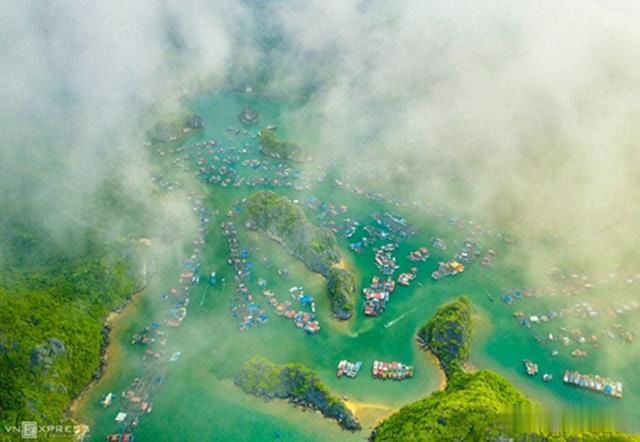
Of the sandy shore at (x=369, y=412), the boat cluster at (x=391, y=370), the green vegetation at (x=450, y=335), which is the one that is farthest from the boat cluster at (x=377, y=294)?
the sandy shore at (x=369, y=412)

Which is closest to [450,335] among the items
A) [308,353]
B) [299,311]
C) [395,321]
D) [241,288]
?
[395,321]

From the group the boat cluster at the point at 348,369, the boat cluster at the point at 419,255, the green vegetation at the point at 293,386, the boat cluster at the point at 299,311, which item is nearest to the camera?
the green vegetation at the point at 293,386

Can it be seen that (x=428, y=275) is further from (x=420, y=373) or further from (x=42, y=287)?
(x=42, y=287)

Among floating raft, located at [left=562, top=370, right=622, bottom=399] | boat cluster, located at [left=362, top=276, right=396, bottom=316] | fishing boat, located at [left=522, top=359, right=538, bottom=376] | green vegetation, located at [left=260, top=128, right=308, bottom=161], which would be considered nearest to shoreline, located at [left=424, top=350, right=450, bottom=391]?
boat cluster, located at [left=362, top=276, right=396, bottom=316]

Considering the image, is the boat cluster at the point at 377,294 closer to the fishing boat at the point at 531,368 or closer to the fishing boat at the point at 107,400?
the fishing boat at the point at 531,368

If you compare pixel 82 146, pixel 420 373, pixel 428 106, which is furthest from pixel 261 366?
pixel 428 106
